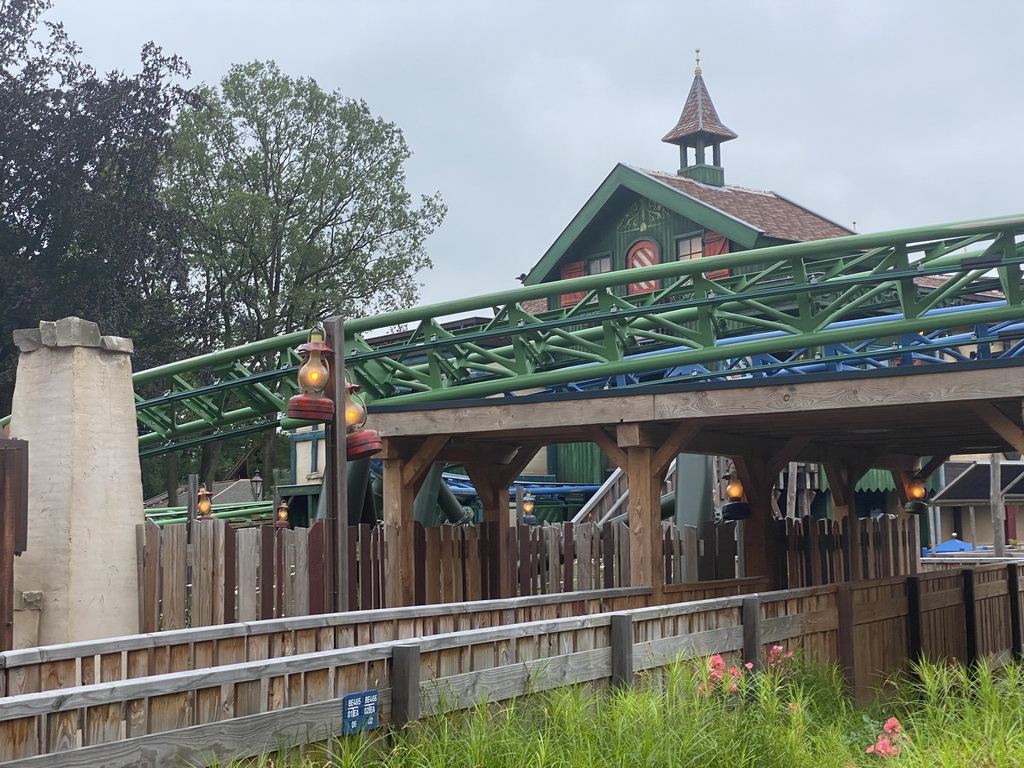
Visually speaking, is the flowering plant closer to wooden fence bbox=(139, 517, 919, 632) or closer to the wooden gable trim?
wooden fence bbox=(139, 517, 919, 632)

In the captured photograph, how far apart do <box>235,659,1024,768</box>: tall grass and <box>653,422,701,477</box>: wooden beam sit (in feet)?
11.9

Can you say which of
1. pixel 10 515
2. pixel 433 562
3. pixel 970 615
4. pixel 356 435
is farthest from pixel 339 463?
pixel 970 615

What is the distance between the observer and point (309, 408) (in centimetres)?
926

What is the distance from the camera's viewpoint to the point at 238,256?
39094 millimetres

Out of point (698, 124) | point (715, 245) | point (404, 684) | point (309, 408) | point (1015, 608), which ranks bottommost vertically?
point (1015, 608)

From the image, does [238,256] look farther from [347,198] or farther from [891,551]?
[891,551]

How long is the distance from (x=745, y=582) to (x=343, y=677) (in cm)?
829

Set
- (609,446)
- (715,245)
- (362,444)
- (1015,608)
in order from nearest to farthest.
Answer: (362,444)
(609,446)
(1015,608)
(715,245)

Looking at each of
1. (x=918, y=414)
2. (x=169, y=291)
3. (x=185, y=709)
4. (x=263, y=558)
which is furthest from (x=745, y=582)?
(x=169, y=291)

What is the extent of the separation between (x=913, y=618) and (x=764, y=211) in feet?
58.1

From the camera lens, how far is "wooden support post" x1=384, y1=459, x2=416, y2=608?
12742mm

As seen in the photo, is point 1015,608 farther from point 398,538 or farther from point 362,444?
point 362,444

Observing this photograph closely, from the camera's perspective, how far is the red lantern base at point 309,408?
924 cm

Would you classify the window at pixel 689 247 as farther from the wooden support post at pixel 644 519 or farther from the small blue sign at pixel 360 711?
the small blue sign at pixel 360 711
